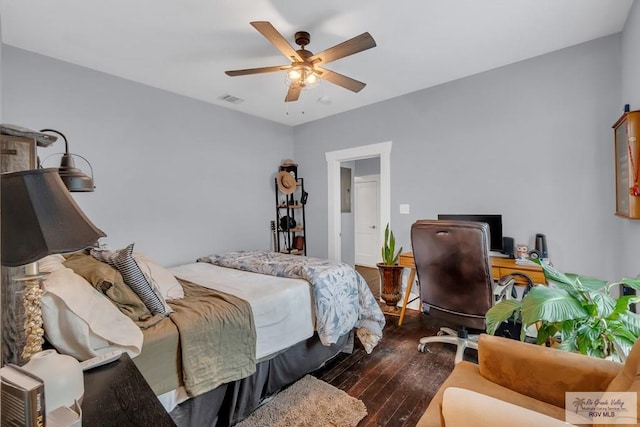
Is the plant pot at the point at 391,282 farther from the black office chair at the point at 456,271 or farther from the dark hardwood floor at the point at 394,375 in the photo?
the black office chair at the point at 456,271

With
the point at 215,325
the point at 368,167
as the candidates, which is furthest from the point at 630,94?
the point at 368,167

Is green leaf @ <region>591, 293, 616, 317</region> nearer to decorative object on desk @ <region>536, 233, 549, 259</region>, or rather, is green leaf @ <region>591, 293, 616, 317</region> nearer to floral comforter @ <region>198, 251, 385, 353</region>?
floral comforter @ <region>198, 251, 385, 353</region>

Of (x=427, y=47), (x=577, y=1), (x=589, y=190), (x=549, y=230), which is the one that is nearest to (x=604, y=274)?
(x=549, y=230)

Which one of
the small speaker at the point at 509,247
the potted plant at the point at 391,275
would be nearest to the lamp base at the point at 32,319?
the potted plant at the point at 391,275

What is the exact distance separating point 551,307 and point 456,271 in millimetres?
1119

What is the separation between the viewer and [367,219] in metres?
6.20

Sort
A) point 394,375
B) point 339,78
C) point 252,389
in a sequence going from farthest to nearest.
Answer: point 339,78
point 394,375
point 252,389

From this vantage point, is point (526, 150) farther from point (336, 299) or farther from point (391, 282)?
point (336, 299)

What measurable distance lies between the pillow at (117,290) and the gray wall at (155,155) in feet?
5.36

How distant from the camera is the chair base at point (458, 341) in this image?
2.31 meters

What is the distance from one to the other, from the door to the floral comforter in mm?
3412

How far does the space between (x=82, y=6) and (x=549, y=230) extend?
13.3 ft

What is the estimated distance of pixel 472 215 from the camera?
2.95m

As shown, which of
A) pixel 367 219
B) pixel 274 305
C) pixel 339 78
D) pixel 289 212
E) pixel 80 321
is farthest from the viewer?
pixel 367 219
